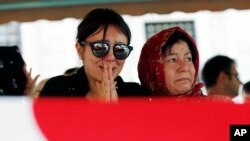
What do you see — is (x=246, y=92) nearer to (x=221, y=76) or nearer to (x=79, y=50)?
(x=221, y=76)

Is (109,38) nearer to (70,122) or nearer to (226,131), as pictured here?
(70,122)

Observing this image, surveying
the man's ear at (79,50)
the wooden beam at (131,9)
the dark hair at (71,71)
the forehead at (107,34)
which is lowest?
the dark hair at (71,71)

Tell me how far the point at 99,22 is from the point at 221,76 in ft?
2.13

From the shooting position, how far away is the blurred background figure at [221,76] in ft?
7.30

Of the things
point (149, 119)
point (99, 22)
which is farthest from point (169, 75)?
point (99, 22)

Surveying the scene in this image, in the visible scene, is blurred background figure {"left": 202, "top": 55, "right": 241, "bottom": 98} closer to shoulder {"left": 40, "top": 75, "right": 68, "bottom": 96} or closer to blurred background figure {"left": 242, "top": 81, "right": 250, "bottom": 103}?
blurred background figure {"left": 242, "top": 81, "right": 250, "bottom": 103}

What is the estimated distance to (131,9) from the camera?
7.08ft

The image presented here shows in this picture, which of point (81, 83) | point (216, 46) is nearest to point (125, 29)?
point (81, 83)

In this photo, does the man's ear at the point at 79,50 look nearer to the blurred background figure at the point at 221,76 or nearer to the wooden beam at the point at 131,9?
the wooden beam at the point at 131,9

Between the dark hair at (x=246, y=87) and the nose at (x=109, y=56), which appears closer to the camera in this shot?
the nose at (x=109, y=56)

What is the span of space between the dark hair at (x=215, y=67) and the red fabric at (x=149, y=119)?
215mm

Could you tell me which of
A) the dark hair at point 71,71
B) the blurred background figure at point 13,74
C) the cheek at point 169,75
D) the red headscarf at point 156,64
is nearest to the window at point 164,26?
the red headscarf at point 156,64

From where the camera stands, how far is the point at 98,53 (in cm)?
197
